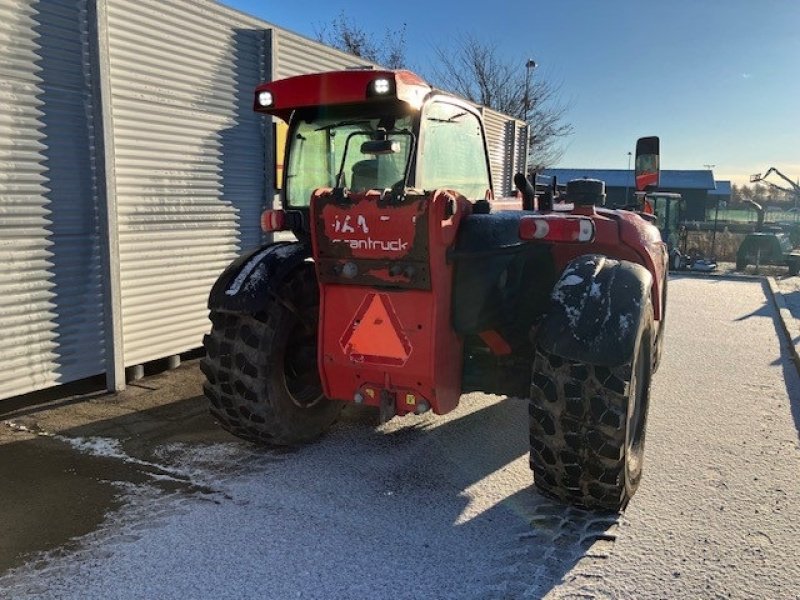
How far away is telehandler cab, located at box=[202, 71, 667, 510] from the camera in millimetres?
3234

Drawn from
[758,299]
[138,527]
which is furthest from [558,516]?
[758,299]

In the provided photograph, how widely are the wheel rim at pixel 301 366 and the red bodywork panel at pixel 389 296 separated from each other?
0.59 metres

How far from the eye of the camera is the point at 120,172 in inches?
229

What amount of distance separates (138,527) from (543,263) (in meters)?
2.79

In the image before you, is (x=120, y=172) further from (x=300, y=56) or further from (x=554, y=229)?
(x=554, y=229)

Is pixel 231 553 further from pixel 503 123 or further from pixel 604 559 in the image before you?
pixel 503 123

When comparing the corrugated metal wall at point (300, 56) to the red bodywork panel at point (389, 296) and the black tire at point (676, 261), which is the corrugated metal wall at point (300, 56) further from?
the black tire at point (676, 261)

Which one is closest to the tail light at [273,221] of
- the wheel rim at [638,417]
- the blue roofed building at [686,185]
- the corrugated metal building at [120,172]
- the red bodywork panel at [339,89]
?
the red bodywork panel at [339,89]

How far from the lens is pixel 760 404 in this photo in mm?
5691

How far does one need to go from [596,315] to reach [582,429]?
56 centimetres

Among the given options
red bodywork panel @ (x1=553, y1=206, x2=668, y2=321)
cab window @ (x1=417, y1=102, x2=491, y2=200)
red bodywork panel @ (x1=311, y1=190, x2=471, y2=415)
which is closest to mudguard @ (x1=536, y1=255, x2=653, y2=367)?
red bodywork panel @ (x1=311, y1=190, x2=471, y2=415)

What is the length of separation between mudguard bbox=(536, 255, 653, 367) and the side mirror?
12.7 ft

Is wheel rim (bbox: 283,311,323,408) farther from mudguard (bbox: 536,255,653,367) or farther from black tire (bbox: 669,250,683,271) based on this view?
black tire (bbox: 669,250,683,271)

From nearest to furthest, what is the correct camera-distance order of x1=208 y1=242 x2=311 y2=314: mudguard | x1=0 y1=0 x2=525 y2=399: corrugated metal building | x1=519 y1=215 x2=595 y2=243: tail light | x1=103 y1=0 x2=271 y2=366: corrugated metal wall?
x1=519 y1=215 x2=595 y2=243: tail light → x1=208 y1=242 x2=311 y2=314: mudguard → x1=0 y1=0 x2=525 y2=399: corrugated metal building → x1=103 y1=0 x2=271 y2=366: corrugated metal wall
